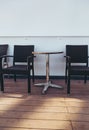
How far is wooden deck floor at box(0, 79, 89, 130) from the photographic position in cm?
229

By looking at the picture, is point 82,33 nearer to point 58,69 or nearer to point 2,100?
point 58,69

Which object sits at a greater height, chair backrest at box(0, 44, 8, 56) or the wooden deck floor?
chair backrest at box(0, 44, 8, 56)

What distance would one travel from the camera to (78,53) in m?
4.00

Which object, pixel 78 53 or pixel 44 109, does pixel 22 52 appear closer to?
pixel 78 53

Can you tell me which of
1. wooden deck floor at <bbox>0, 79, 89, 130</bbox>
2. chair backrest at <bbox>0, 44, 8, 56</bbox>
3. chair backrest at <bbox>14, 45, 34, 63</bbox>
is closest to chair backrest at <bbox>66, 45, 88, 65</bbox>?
wooden deck floor at <bbox>0, 79, 89, 130</bbox>

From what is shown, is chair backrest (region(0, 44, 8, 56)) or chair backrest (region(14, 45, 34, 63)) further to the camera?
chair backrest (region(0, 44, 8, 56))

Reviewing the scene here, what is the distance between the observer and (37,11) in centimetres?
427

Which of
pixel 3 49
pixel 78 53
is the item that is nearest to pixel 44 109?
pixel 78 53

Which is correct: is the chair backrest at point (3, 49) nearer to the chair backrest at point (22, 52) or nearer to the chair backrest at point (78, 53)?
the chair backrest at point (22, 52)

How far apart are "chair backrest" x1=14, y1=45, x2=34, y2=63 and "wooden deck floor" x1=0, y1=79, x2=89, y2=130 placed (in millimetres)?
594

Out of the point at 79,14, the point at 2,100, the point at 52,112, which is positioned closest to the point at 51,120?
the point at 52,112

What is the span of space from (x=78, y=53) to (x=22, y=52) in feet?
3.74

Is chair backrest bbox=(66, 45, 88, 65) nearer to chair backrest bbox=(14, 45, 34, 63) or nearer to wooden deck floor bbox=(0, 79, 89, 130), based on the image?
wooden deck floor bbox=(0, 79, 89, 130)

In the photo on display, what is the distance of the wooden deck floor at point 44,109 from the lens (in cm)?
229
